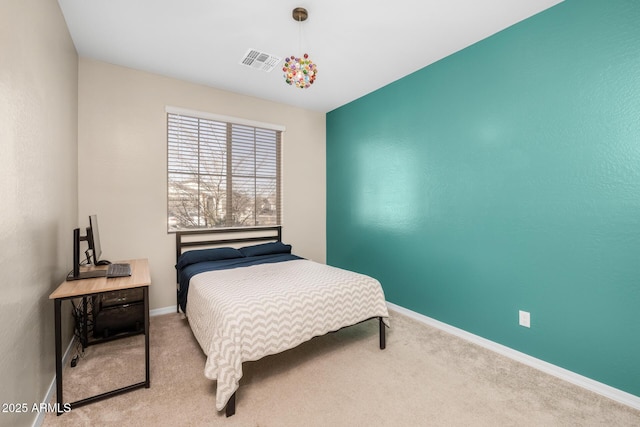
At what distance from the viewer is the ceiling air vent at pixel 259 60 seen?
115 inches

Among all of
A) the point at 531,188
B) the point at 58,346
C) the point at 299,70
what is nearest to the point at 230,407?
the point at 58,346

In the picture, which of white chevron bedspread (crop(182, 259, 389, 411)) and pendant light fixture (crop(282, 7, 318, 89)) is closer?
white chevron bedspread (crop(182, 259, 389, 411))

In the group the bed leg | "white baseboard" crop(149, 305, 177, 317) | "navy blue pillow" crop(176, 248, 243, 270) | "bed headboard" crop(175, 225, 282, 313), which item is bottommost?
the bed leg

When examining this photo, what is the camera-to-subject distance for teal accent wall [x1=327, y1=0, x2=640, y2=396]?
6.49 ft

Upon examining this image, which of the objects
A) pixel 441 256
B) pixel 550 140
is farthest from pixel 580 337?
pixel 550 140

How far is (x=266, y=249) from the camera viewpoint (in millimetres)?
3758

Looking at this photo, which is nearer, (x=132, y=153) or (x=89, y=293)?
(x=89, y=293)

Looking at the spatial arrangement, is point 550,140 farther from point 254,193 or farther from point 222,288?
point 254,193

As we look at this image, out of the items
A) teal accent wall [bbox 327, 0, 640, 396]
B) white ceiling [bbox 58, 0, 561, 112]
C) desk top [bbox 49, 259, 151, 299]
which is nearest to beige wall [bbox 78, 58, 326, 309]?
white ceiling [bbox 58, 0, 561, 112]

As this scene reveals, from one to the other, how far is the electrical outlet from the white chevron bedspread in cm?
110

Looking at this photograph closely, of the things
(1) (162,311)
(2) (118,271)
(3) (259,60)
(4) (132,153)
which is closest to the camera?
(2) (118,271)

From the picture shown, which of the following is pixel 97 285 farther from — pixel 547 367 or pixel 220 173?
pixel 547 367

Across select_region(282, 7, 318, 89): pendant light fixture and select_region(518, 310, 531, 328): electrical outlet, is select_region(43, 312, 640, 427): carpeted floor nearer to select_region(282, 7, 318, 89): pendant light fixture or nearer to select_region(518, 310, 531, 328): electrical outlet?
select_region(518, 310, 531, 328): electrical outlet

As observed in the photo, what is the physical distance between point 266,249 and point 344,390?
207 cm
